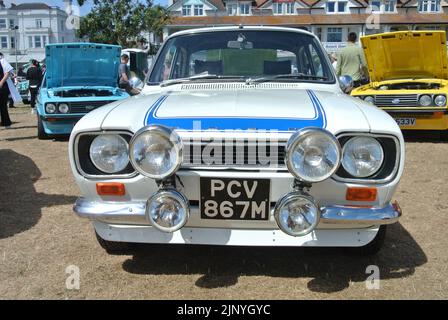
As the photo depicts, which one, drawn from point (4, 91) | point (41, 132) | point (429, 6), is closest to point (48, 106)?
point (41, 132)

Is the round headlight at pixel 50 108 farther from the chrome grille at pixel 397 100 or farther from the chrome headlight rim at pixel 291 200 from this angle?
the chrome headlight rim at pixel 291 200

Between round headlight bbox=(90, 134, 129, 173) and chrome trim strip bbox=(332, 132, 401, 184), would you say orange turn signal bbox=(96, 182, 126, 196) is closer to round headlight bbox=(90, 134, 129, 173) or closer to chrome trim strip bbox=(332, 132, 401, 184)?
round headlight bbox=(90, 134, 129, 173)

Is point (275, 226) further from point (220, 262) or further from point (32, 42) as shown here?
point (32, 42)

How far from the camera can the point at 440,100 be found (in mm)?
7262

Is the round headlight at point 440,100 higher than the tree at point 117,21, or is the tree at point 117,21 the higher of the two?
the tree at point 117,21

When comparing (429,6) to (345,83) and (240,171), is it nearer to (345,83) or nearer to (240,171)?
(345,83)

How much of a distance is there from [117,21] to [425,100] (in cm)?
2139

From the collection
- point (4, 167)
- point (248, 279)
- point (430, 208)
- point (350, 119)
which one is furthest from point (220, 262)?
point (4, 167)

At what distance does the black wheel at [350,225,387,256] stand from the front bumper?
12.8 inches

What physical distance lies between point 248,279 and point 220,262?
0.29 meters

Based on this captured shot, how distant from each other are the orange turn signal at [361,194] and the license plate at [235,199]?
0.44 metres

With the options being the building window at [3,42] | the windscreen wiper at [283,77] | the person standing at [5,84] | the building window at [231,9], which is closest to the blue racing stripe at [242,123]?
the windscreen wiper at [283,77]

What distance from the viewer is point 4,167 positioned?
615 cm

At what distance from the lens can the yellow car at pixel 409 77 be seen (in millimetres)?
Result: 7359
